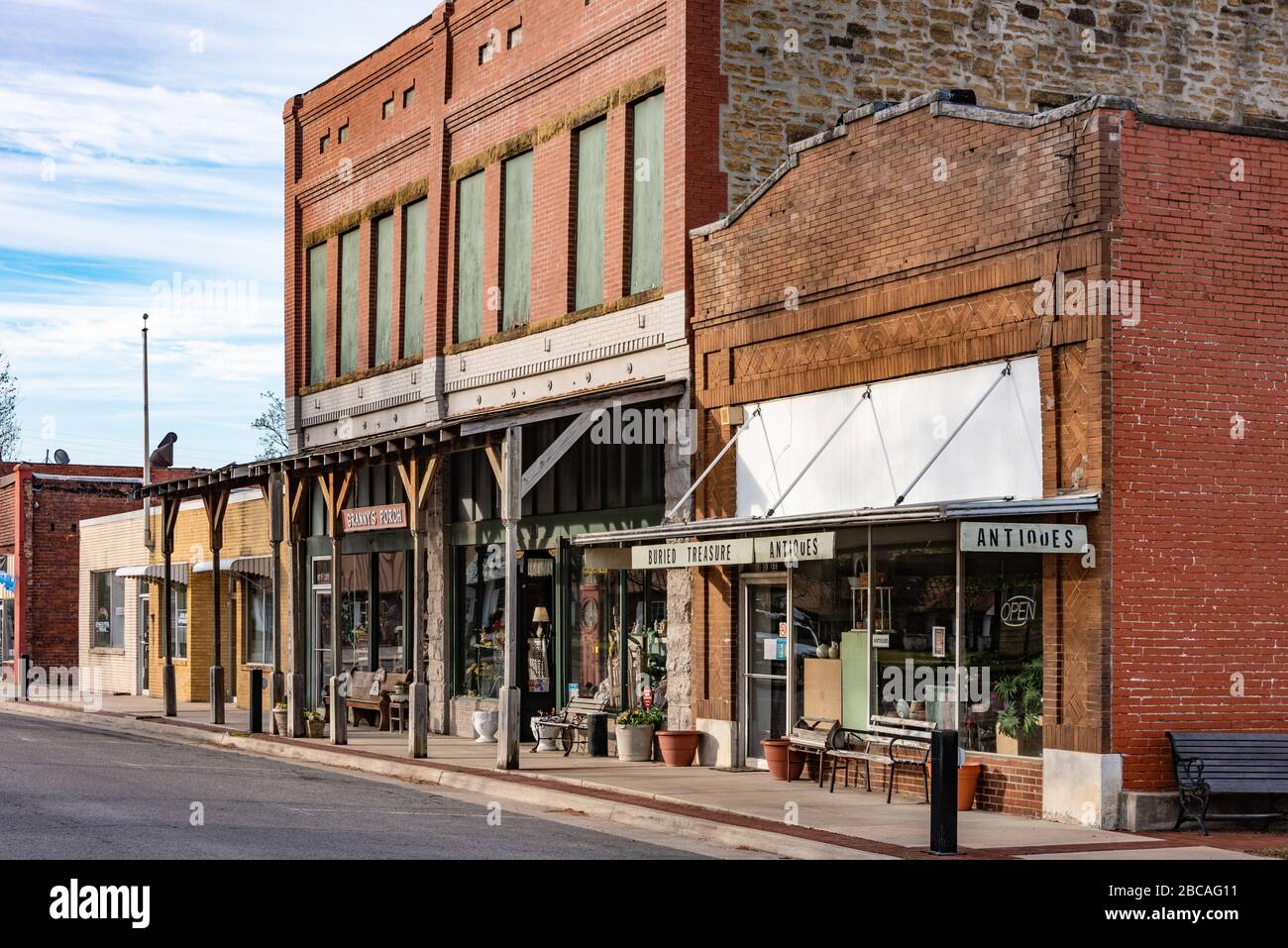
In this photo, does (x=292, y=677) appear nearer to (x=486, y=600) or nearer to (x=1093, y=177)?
(x=486, y=600)

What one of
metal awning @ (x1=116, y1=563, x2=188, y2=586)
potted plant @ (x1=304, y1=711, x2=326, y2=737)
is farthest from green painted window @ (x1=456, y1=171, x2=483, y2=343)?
metal awning @ (x1=116, y1=563, x2=188, y2=586)

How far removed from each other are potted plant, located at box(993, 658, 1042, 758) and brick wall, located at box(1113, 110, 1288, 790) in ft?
3.54

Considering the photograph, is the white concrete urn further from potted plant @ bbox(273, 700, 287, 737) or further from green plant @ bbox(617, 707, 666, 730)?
green plant @ bbox(617, 707, 666, 730)

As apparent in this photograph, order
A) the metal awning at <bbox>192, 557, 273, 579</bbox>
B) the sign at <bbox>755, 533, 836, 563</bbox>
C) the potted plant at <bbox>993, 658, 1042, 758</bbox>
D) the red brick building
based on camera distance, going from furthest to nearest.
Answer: the red brick building < the metal awning at <bbox>192, 557, 273, 579</bbox> < the sign at <bbox>755, 533, 836, 563</bbox> < the potted plant at <bbox>993, 658, 1042, 758</bbox>

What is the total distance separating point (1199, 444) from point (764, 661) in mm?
6506

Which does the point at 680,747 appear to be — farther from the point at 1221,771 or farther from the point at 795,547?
the point at 1221,771

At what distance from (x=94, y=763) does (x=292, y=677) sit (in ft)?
16.1

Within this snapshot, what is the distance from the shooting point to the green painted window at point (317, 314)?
3328 cm

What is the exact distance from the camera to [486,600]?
86.9 ft

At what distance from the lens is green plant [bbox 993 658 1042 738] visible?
16469 mm

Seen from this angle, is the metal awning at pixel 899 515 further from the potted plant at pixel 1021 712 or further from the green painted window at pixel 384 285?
the green painted window at pixel 384 285

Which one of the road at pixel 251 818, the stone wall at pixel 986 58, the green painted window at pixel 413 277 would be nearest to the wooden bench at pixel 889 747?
the road at pixel 251 818

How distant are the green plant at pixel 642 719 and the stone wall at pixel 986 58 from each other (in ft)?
21.6
